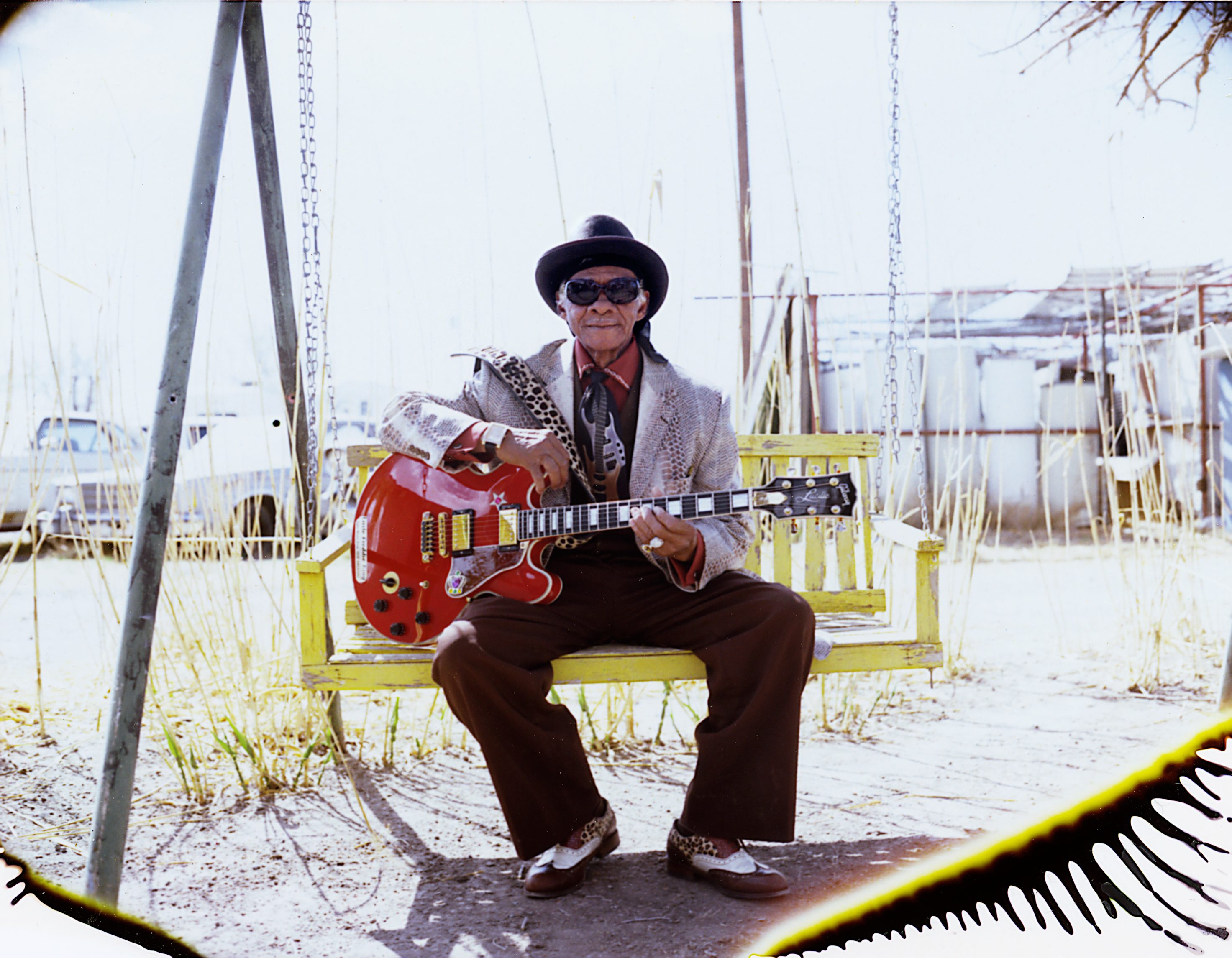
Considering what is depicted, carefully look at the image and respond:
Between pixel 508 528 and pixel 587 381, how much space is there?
1.52ft

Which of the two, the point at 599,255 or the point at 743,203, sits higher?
the point at 743,203

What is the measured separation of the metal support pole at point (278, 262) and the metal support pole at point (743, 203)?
4.55ft

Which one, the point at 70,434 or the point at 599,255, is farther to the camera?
the point at 70,434

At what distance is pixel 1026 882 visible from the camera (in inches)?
44.8

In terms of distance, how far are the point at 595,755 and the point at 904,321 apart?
1.62 meters

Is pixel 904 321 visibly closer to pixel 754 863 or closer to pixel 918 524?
pixel 754 863

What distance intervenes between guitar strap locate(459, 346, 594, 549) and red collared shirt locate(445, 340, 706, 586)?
0.12m

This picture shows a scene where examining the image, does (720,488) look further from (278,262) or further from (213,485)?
(213,485)

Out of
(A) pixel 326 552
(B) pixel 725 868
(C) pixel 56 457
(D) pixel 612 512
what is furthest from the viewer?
(C) pixel 56 457

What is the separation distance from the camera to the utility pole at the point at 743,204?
10.2 feet

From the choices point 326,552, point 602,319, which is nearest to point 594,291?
point 602,319

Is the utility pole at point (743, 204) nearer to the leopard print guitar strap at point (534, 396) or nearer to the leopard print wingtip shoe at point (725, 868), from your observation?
the leopard print guitar strap at point (534, 396)

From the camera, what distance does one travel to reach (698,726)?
2035mm

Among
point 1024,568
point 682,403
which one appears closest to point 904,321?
point 682,403
